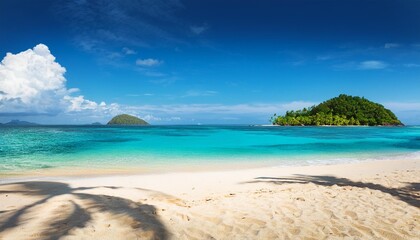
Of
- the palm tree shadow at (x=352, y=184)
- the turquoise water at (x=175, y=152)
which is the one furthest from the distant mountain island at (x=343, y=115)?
the palm tree shadow at (x=352, y=184)

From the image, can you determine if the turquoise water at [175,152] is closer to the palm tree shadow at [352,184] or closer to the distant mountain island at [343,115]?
the palm tree shadow at [352,184]

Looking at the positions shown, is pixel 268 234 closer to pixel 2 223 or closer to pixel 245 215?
pixel 245 215

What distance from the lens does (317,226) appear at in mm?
5207

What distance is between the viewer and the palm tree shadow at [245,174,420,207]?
743 centimetres

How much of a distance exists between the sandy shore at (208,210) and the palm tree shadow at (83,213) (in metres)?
0.02

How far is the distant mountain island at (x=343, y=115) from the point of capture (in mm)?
144875

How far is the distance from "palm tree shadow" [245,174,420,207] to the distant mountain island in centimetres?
Result: 14364

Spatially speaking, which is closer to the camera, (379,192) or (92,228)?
(92,228)

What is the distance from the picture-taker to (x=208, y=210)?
6191mm

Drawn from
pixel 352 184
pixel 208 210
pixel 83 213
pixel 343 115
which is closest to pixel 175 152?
pixel 352 184

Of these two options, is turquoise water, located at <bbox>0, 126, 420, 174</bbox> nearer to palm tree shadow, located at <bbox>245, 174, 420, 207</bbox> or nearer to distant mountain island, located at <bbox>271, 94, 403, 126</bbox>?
palm tree shadow, located at <bbox>245, 174, 420, 207</bbox>

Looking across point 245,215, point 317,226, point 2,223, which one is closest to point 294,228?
point 317,226

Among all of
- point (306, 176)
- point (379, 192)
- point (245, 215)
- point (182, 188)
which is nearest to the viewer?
point (245, 215)

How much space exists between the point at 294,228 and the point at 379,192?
14.1 ft
